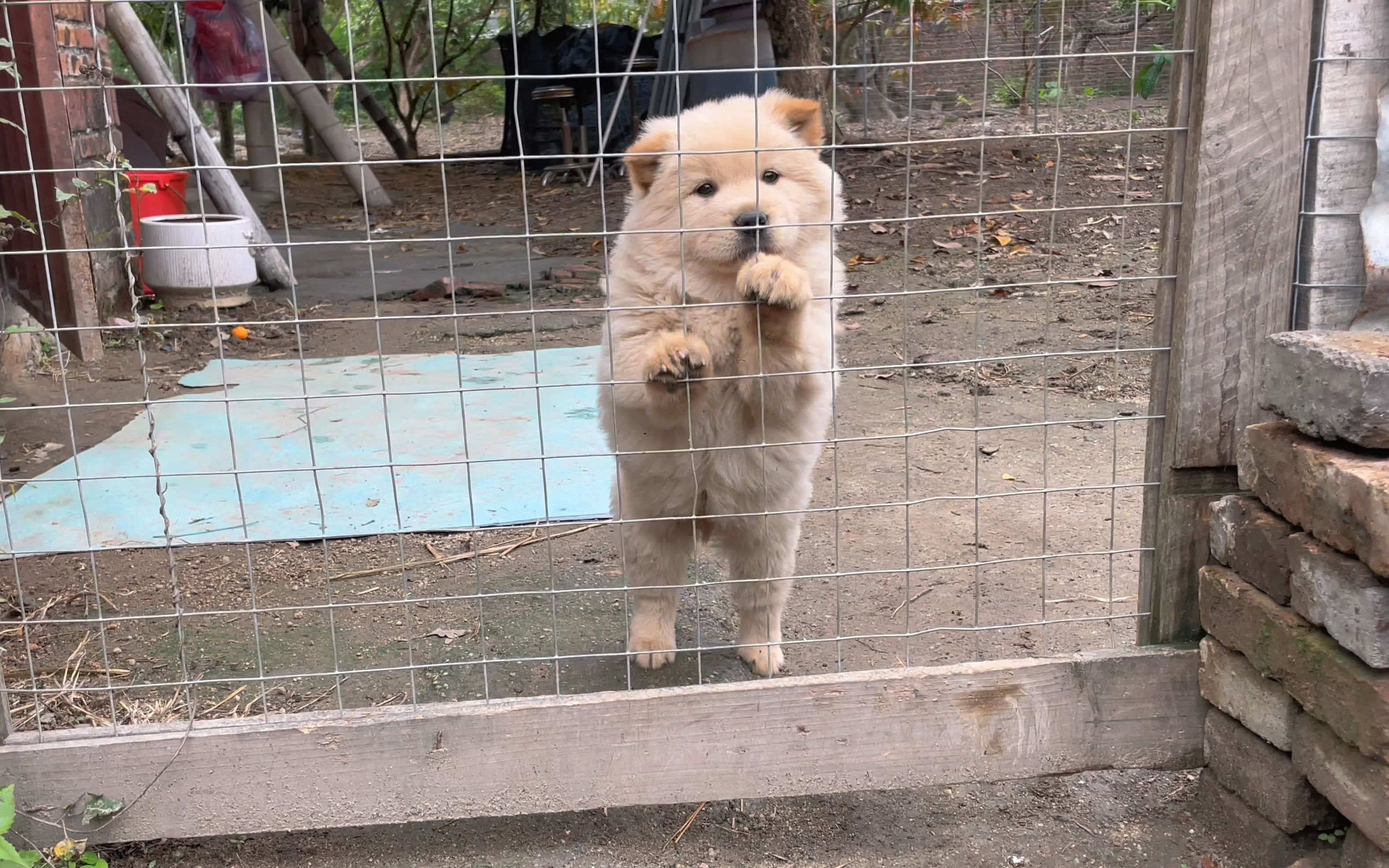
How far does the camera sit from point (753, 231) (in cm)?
241

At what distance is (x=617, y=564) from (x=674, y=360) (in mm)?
1668

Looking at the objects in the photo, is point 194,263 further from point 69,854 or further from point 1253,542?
point 1253,542

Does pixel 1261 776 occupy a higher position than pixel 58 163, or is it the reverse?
pixel 58 163

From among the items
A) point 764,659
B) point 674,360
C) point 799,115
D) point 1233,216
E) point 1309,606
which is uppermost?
point 799,115

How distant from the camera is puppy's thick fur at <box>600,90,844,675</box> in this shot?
2361mm

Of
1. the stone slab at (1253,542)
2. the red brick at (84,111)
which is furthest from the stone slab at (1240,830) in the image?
the red brick at (84,111)

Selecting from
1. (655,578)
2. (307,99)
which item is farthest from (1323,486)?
(307,99)

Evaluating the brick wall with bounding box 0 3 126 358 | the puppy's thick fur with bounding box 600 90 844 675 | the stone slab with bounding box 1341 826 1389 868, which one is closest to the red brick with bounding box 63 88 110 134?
the brick wall with bounding box 0 3 126 358

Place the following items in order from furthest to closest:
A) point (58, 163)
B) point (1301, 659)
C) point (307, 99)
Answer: point (307, 99), point (58, 163), point (1301, 659)

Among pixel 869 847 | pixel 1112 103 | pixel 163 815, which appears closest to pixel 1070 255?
pixel 1112 103

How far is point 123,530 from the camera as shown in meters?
3.90

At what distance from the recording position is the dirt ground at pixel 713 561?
8.78ft

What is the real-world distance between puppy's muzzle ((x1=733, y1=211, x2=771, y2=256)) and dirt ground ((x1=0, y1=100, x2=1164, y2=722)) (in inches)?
8.5

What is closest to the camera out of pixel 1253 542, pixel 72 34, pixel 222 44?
pixel 1253 542
